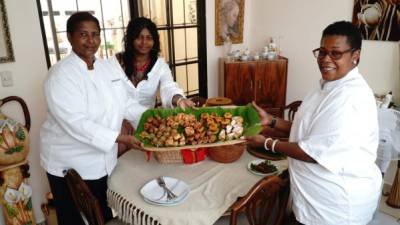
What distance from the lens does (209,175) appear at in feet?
4.91

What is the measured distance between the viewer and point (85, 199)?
1.36m

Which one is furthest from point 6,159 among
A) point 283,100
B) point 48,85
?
point 283,100

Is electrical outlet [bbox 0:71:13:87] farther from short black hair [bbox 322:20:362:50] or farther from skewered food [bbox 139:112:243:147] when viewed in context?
short black hair [bbox 322:20:362:50]

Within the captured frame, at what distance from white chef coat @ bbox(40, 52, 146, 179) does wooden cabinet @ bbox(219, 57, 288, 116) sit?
5.48 feet

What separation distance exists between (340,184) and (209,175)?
57 centimetres

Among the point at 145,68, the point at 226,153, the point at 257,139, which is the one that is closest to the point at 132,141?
the point at 226,153

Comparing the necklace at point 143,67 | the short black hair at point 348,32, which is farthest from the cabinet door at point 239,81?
the short black hair at point 348,32

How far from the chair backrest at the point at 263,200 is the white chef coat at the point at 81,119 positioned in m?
0.69

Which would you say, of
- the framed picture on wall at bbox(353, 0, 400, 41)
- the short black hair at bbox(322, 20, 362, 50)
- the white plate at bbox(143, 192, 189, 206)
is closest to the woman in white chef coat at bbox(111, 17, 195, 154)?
the white plate at bbox(143, 192, 189, 206)

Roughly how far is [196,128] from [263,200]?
1.55 feet

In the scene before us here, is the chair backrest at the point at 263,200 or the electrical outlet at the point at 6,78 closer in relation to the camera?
the chair backrest at the point at 263,200

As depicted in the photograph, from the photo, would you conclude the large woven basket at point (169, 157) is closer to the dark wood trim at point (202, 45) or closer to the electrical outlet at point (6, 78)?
the electrical outlet at point (6, 78)

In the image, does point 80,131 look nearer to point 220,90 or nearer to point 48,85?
point 48,85

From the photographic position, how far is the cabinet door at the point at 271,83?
126 inches
